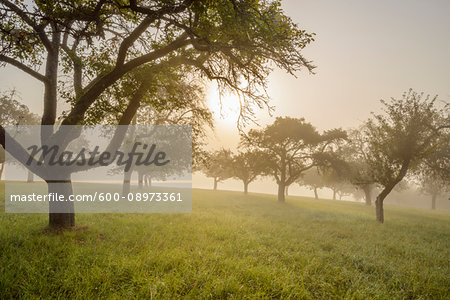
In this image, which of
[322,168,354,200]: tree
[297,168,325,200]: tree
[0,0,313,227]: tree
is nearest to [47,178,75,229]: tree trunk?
[0,0,313,227]: tree

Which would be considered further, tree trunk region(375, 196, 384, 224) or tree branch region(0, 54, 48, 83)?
tree trunk region(375, 196, 384, 224)

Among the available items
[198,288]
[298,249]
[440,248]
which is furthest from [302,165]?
[198,288]

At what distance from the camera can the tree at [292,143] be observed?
82.2 feet

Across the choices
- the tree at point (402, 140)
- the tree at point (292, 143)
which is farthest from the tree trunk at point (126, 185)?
the tree at point (402, 140)

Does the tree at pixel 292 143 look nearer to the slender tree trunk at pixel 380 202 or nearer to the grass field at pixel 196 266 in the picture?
the slender tree trunk at pixel 380 202

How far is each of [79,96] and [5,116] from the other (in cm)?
3046

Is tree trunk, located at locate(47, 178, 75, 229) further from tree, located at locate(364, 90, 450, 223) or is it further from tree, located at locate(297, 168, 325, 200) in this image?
tree, located at locate(297, 168, 325, 200)

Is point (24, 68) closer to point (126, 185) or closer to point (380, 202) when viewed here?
point (126, 185)

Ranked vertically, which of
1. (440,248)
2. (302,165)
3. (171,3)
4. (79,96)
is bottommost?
(440,248)

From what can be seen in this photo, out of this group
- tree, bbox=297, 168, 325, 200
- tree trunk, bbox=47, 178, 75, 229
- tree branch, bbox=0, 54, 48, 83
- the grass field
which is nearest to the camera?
the grass field

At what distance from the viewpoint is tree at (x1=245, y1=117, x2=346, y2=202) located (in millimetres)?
25062

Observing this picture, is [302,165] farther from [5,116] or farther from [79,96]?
[5,116]

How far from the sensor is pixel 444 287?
5.06m

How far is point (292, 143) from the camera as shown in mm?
26781
